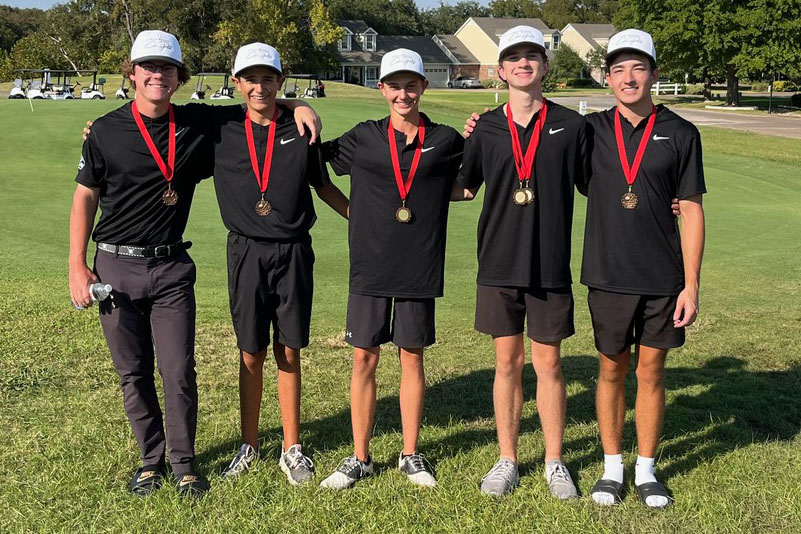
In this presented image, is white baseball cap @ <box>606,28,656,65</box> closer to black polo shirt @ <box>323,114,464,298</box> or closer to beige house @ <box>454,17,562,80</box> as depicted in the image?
black polo shirt @ <box>323,114,464,298</box>

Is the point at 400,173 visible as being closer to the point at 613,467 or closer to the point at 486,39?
the point at 613,467

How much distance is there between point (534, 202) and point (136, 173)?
1992mm

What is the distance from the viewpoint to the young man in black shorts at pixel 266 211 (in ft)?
14.1

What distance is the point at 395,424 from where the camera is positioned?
17.3 ft

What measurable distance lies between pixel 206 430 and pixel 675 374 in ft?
11.9

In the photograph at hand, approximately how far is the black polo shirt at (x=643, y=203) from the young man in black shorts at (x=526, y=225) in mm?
141

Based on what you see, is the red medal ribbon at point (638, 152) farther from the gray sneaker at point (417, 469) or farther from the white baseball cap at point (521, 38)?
the gray sneaker at point (417, 469)

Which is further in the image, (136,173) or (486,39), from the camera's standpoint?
(486,39)

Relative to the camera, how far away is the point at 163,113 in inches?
167

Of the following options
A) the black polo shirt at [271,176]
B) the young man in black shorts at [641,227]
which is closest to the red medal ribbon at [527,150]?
the young man in black shorts at [641,227]

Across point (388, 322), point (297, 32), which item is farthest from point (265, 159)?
A: point (297, 32)

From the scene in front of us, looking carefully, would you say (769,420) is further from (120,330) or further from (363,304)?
(120,330)

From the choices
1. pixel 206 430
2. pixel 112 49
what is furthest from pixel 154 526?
pixel 112 49

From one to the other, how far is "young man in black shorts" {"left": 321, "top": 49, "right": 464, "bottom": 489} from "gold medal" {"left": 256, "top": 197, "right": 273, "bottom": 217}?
428mm
